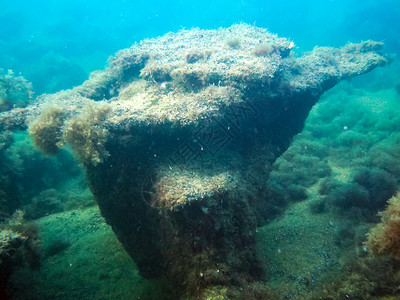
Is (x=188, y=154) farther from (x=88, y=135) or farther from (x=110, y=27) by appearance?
(x=110, y=27)

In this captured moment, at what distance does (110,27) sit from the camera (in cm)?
4719

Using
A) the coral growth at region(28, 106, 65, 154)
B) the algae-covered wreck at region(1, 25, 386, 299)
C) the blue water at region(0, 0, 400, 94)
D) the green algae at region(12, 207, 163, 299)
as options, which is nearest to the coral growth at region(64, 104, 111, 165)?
the algae-covered wreck at region(1, 25, 386, 299)

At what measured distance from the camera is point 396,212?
12.7ft

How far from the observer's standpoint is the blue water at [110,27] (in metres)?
30.5

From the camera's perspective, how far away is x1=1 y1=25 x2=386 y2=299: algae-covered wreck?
12.6 feet

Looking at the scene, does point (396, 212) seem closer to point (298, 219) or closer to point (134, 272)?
point (298, 219)

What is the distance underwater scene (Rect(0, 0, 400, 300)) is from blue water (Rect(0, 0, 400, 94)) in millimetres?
17546

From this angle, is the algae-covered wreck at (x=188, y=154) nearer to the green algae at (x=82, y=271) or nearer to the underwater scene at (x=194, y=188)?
the underwater scene at (x=194, y=188)

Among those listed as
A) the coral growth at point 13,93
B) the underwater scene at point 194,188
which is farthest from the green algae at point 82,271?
the coral growth at point 13,93

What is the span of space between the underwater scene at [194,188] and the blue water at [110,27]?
17.5 m

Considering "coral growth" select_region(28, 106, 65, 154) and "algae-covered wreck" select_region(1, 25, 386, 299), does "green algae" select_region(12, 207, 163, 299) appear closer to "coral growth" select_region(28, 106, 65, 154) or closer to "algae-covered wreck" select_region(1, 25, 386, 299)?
"algae-covered wreck" select_region(1, 25, 386, 299)

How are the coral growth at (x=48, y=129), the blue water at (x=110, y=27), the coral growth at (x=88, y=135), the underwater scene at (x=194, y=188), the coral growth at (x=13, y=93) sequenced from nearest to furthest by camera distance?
1. the underwater scene at (x=194, y=188)
2. the coral growth at (x=88, y=135)
3. the coral growth at (x=48, y=129)
4. the coral growth at (x=13, y=93)
5. the blue water at (x=110, y=27)

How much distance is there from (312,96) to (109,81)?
25.1ft

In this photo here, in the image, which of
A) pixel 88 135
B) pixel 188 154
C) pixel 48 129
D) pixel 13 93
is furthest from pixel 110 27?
pixel 188 154
